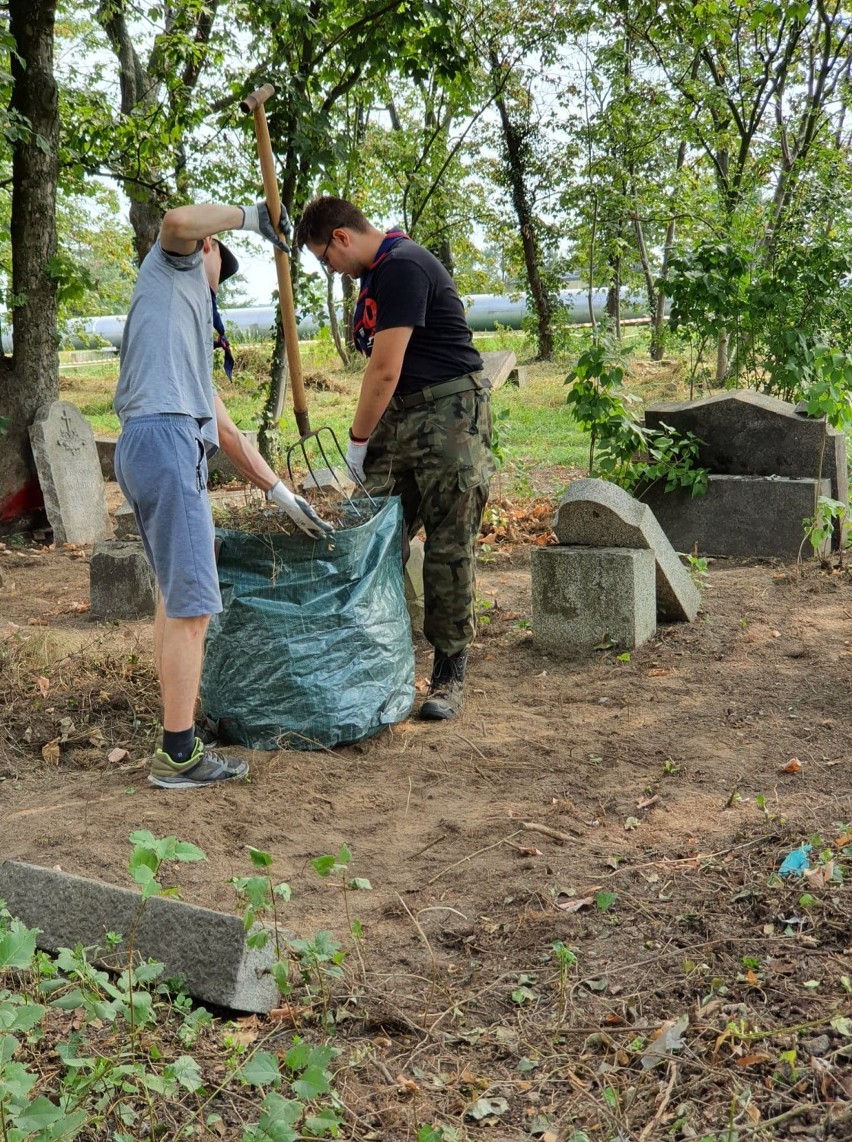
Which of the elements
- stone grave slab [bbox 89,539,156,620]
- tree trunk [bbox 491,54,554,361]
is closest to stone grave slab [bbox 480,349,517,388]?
tree trunk [bbox 491,54,554,361]

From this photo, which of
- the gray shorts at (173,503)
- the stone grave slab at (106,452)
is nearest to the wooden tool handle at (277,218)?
the gray shorts at (173,503)

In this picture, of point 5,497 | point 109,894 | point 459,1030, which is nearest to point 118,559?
point 5,497

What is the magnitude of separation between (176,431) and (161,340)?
28 cm

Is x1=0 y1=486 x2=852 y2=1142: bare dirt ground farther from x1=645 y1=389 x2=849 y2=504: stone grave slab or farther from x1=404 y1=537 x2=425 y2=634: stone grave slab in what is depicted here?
x1=645 y1=389 x2=849 y2=504: stone grave slab

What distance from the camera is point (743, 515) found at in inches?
232

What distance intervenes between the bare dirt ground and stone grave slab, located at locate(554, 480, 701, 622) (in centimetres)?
27

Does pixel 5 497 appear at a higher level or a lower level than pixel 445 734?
higher

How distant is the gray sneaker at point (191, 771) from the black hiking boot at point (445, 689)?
0.84 m

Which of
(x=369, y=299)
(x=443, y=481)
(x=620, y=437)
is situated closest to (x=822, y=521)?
(x=620, y=437)

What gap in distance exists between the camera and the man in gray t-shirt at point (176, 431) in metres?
3.28

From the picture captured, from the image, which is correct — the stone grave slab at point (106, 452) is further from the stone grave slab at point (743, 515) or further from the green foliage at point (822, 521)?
the green foliage at point (822, 521)

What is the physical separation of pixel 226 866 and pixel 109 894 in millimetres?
619

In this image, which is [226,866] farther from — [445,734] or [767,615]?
[767,615]

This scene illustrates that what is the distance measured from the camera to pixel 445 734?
3988 millimetres
